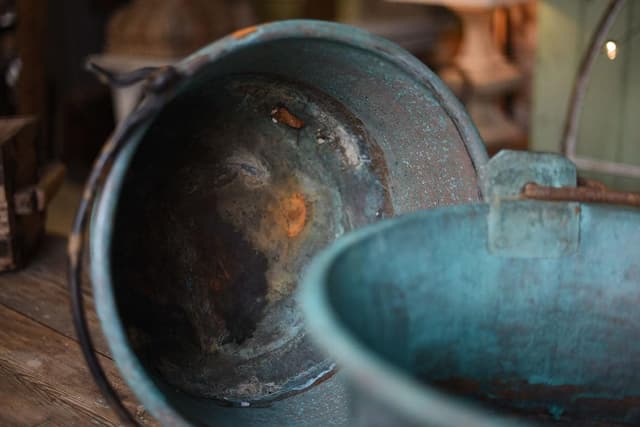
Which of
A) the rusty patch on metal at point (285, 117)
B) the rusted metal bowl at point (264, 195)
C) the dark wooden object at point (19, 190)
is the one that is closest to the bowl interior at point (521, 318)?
the rusted metal bowl at point (264, 195)

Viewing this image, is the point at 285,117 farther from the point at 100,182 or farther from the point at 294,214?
the point at 100,182

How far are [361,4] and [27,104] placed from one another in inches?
68.6

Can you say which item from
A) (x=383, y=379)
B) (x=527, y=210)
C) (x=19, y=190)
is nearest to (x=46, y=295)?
(x=19, y=190)

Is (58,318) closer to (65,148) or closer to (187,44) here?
(187,44)

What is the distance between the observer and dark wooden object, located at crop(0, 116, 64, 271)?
2.02 meters

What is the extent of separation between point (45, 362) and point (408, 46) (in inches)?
126

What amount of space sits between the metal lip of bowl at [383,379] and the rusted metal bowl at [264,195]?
465 millimetres

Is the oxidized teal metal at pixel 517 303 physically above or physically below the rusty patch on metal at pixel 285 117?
below

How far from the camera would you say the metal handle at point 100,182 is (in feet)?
3.84

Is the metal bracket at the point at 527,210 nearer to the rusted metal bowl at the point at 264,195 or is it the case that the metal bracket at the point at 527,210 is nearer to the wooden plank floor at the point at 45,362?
the rusted metal bowl at the point at 264,195

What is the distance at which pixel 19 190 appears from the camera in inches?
81.8

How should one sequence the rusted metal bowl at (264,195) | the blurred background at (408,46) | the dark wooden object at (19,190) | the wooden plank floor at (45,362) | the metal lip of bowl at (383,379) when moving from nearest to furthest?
the metal lip of bowl at (383,379)
the rusted metal bowl at (264,195)
the wooden plank floor at (45,362)
the dark wooden object at (19,190)
the blurred background at (408,46)

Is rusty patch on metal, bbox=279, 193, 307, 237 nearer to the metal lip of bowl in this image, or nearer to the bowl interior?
the bowl interior

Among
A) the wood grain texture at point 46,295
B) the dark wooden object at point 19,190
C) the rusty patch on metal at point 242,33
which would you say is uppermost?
the rusty patch on metal at point 242,33
